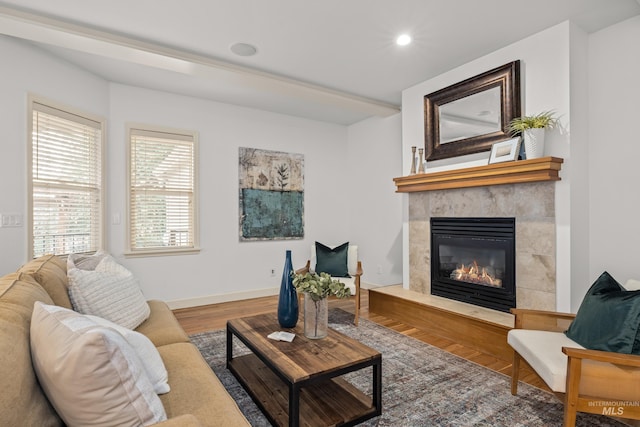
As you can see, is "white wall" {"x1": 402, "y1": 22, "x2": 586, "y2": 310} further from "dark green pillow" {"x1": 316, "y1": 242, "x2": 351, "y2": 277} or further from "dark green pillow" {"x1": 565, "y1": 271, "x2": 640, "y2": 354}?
"dark green pillow" {"x1": 316, "y1": 242, "x2": 351, "y2": 277}

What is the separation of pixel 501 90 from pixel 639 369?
7.87 feet

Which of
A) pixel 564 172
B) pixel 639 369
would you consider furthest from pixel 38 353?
pixel 564 172

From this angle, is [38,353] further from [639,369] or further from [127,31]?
[127,31]

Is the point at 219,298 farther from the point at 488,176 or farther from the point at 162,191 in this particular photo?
the point at 488,176

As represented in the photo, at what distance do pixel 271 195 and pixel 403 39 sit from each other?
2.77 metres

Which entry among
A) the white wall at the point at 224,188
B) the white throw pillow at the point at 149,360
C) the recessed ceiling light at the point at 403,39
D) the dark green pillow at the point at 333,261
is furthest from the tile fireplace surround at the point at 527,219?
the white throw pillow at the point at 149,360

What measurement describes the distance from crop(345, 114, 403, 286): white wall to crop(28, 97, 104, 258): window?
3.53 metres

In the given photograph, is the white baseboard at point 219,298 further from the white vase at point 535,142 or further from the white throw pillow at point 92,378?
the white vase at point 535,142

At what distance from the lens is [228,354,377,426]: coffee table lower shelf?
6.14 ft

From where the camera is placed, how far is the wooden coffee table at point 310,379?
173cm

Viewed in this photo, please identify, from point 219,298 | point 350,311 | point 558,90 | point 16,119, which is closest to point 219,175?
point 219,298

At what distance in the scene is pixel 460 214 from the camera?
139 inches

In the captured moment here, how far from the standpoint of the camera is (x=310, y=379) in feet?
5.52

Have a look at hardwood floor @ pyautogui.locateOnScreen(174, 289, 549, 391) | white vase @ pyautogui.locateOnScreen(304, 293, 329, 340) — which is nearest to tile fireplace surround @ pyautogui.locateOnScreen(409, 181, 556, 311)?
hardwood floor @ pyautogui.locateOnScreen(174, 289, 549, 391)
